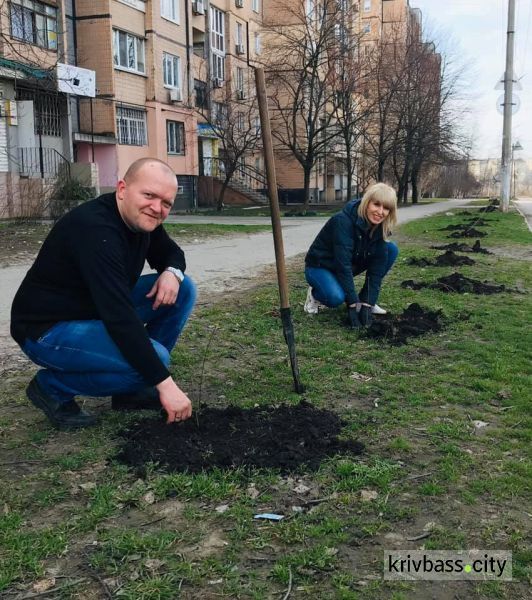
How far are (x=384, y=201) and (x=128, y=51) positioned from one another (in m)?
26.1

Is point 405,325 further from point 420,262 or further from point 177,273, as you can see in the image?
point 420,262

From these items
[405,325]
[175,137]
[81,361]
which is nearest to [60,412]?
[81,361]

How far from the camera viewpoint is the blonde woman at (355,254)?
5574 mm

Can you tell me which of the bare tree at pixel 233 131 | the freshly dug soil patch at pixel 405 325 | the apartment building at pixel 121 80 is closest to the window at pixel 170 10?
the apartment building at pixel 121 80

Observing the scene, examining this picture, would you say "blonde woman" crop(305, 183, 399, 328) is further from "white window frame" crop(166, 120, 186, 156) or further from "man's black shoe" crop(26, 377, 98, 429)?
"white window frame" crop(166, 120, 186, 156)

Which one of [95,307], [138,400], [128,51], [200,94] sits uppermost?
[128,51]

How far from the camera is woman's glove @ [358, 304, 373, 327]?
585cm

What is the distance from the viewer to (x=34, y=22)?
23.0 m

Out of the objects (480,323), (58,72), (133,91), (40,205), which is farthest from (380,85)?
(480,323)

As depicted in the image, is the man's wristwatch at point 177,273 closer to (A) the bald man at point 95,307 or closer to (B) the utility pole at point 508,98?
(A) the bald man at point 95,307

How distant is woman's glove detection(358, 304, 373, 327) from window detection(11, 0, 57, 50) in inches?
778

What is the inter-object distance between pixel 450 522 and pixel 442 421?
1106mm

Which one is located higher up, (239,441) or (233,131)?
(233,131)

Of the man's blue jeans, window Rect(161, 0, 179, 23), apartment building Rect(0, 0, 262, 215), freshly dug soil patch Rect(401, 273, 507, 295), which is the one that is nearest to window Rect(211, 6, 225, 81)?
apartment building Rect(0, 0, 262, 215)
